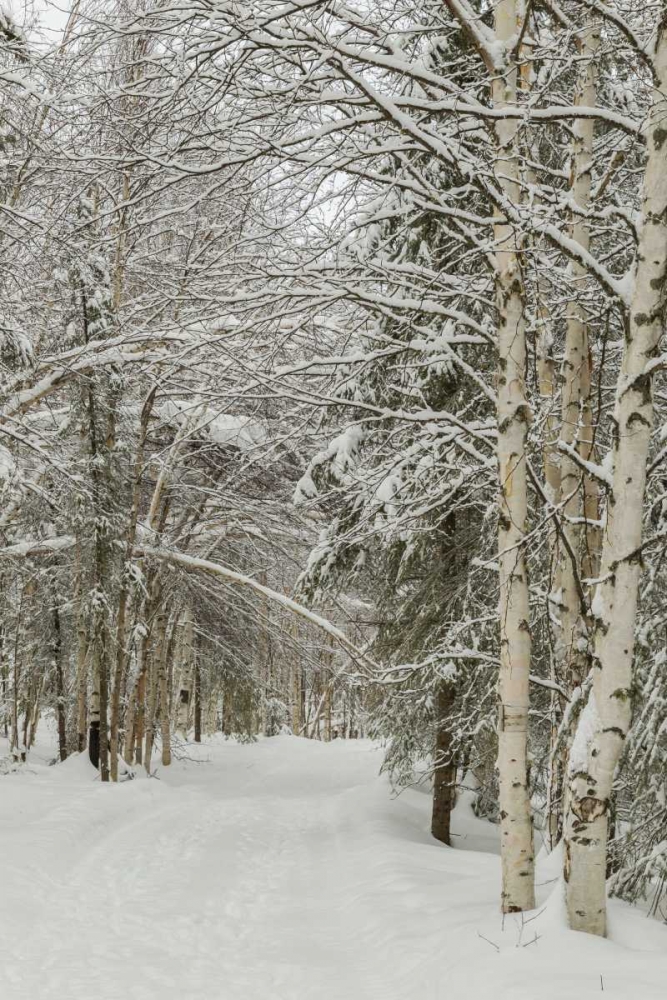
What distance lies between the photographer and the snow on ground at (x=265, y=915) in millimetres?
4215

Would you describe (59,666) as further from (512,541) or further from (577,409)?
(512,541)

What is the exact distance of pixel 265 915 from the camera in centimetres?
637

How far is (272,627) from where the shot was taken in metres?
14.6

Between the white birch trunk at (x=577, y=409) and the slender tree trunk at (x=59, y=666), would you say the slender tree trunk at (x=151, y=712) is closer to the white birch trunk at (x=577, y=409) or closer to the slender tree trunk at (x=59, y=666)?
the slender tree trunk at (x=59, y=666)

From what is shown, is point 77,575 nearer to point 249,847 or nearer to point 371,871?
point 249,847

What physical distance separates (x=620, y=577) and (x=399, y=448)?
5.43 m

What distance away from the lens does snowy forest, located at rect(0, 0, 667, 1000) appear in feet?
14.2

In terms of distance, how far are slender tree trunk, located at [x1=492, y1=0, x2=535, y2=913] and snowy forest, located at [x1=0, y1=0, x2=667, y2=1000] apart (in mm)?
19

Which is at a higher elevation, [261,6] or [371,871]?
[261,6]

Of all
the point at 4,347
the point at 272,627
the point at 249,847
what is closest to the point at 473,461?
the point at 249,847

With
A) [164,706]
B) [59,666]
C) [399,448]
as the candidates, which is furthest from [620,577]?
[59,666]

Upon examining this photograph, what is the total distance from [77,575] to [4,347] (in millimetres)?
4715

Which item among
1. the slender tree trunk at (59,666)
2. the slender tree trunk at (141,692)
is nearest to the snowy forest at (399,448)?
the slender tree trunk at (141,692)

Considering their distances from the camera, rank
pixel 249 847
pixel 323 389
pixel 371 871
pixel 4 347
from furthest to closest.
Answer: pixel 4 347
pixel 249 847
pixel 323 389
pixel 371 871
